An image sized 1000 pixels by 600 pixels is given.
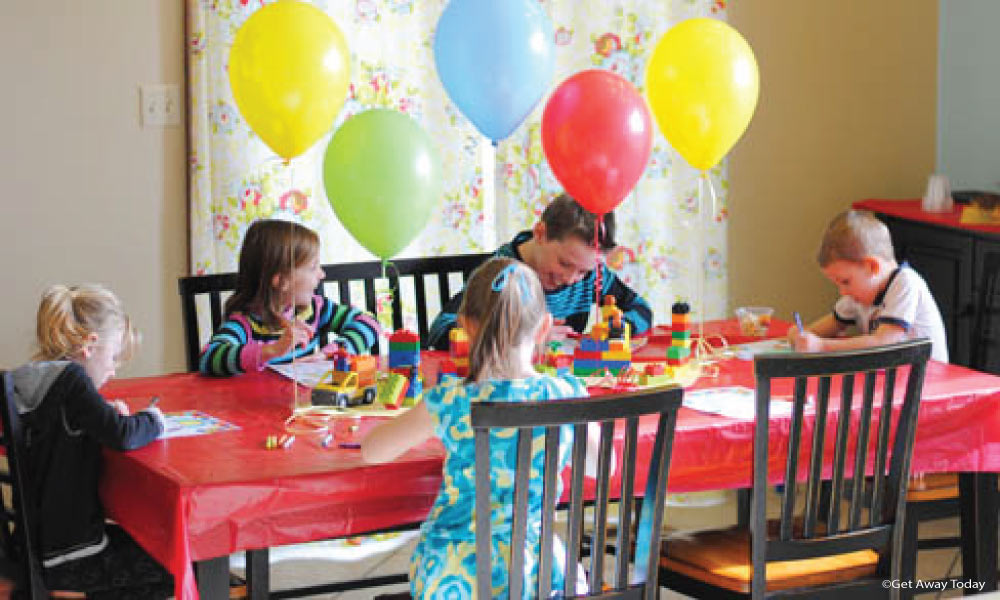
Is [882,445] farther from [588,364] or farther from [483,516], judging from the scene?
[483,516]

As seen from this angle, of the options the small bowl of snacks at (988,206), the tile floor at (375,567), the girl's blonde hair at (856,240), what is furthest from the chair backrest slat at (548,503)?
the small bowl of snacks at (988,206)

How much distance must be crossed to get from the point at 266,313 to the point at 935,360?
4.84ft

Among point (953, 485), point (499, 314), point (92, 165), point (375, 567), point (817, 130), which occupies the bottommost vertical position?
point (375, 567)

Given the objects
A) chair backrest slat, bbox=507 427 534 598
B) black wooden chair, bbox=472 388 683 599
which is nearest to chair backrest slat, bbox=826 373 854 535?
black wooden chair, bbox=472 388 683 599

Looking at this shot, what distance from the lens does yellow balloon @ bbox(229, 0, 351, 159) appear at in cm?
251

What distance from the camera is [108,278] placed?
369cm

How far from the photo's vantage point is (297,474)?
6.90ft

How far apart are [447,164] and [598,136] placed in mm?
1290

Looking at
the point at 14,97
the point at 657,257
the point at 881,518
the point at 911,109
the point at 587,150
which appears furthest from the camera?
the point at 911,109

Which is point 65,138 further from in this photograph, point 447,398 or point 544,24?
point 447,398

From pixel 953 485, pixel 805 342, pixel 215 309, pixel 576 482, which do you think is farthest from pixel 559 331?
pixel 576 482

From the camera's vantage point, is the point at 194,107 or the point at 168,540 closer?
the point at 168,540

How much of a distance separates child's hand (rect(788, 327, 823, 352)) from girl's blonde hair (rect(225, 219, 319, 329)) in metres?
1.08

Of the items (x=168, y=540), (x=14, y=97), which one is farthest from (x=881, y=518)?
(x=14, y=97)
